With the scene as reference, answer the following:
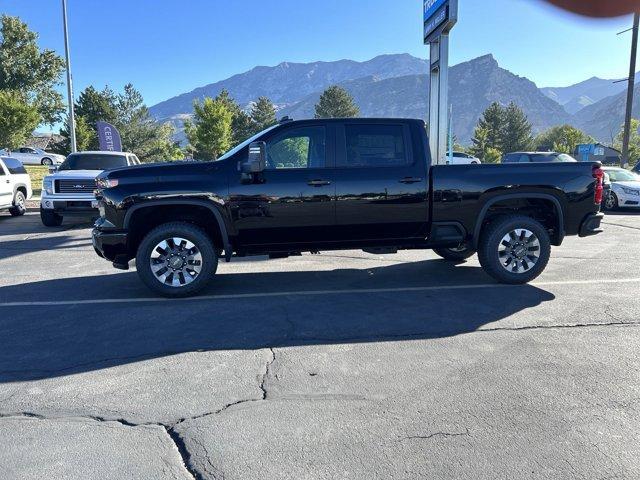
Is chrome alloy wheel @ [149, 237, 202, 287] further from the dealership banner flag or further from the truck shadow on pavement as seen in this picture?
the dealership banner flag

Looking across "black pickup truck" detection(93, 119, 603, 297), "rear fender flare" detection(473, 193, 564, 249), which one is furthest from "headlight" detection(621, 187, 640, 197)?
"rear fender flare" detection(473, 193, 564, 249)

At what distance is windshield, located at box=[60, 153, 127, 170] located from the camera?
12523 millimetres

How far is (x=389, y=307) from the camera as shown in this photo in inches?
210

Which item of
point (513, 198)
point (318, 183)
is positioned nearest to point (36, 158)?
point (318, 183)

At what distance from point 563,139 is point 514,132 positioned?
16.8 metres

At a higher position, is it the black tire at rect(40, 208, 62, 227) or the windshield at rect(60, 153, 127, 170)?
the windshield at rect(60, 153, 127, 170)

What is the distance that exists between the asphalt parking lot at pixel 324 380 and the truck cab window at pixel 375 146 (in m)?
1.56

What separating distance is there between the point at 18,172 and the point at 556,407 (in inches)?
611

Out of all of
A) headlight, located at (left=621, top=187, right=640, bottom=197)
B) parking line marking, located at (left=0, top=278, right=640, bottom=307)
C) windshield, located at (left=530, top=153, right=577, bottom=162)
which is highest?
windshield, located at (left=530, top=153, right=577, bottom=162)

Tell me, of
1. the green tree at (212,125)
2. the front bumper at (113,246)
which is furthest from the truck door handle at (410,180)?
the green tree at (212,125)

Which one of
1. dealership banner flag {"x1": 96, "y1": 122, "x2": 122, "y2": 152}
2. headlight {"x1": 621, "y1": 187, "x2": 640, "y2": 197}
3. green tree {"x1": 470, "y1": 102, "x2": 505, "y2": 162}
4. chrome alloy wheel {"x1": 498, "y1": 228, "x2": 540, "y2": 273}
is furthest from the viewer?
green tree {"x1": 470, "y1": 102, "x2": 505, "y2": 162}

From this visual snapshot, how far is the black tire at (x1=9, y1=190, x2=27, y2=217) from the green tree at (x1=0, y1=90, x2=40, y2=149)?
1714 cm

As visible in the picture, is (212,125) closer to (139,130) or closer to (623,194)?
(139,130)

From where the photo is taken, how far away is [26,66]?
53.7 meters
